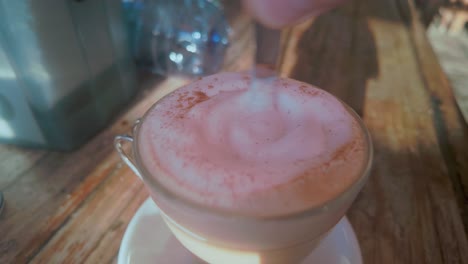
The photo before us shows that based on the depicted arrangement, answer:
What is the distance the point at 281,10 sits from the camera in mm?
275

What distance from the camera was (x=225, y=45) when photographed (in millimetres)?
867

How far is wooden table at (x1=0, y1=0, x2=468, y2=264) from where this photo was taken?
46 centimetres

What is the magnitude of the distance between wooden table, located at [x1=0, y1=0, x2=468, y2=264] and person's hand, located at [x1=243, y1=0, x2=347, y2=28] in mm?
316

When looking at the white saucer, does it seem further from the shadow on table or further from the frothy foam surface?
the shadow on table

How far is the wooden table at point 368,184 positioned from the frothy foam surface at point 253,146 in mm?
195

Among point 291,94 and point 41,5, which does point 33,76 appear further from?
point 291,94

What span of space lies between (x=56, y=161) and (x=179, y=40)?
0.38 m

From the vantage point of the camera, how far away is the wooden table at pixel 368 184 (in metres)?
0.46

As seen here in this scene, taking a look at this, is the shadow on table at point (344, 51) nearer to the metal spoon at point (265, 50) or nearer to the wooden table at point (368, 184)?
the wooden table at point (368, 184)

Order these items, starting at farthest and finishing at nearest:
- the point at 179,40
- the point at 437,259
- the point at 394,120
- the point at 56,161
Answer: the point at 179,40 < the point at 394,120 < the point at 56,161 < the point at 437,259

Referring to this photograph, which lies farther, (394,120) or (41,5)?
(394,120)

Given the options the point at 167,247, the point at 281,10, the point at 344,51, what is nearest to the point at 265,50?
the point at 281,10

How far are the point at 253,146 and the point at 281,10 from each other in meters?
0.12

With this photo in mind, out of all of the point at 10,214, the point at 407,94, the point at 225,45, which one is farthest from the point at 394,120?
the point at 10,214
